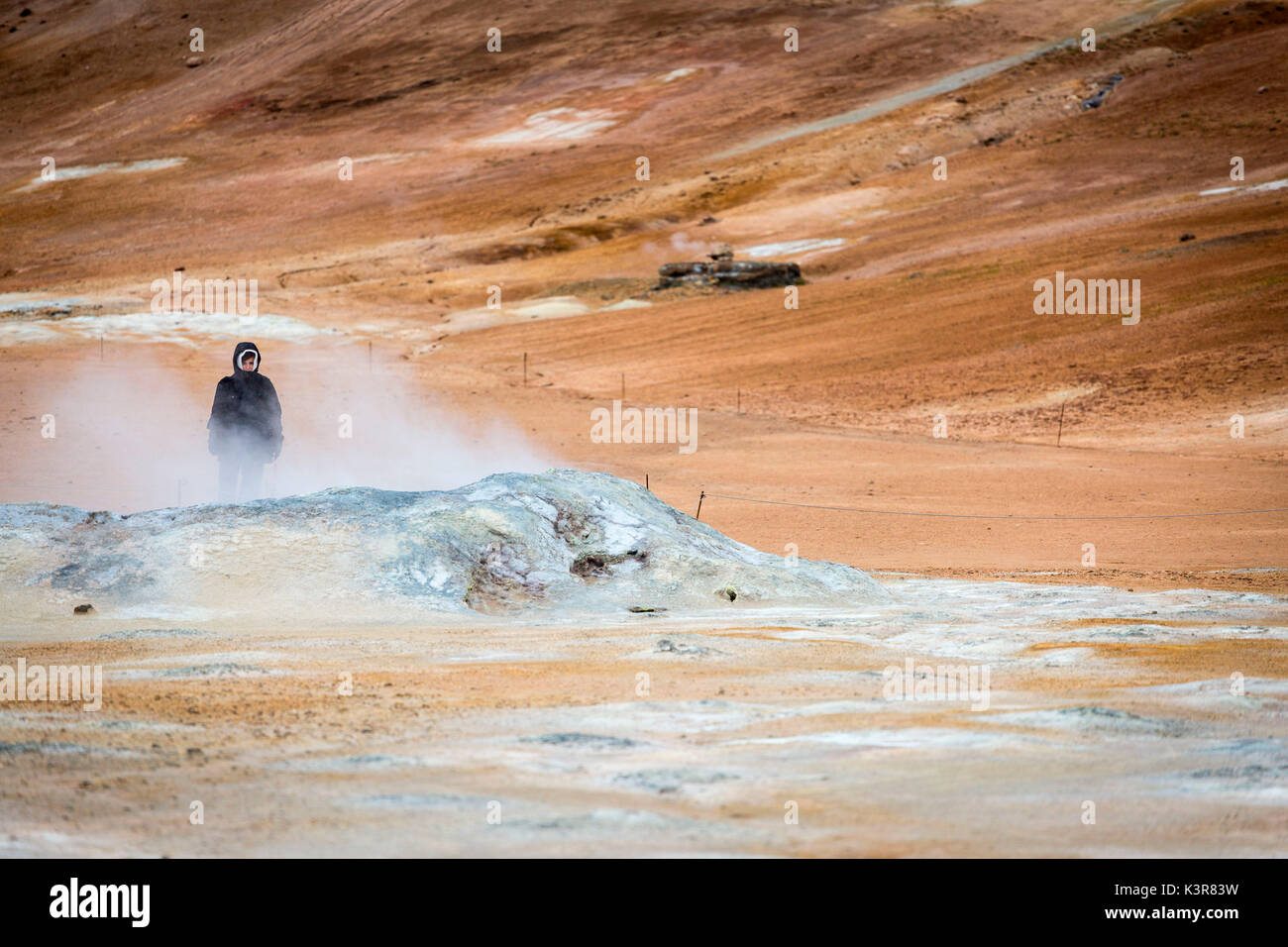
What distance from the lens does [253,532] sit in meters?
8.89

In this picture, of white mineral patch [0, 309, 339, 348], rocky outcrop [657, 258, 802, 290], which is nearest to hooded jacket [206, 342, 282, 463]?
white mineral patch [0, 309, 339, 348]

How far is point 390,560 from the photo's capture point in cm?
892

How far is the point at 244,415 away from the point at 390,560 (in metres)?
2.80

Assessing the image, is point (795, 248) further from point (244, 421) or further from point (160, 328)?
point (244, 421)

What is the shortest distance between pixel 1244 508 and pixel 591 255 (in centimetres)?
2814

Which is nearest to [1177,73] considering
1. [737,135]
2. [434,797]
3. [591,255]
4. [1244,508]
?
[737,135]

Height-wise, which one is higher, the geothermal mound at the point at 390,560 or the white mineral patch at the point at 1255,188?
the white mineral patch at the point at 1255,188

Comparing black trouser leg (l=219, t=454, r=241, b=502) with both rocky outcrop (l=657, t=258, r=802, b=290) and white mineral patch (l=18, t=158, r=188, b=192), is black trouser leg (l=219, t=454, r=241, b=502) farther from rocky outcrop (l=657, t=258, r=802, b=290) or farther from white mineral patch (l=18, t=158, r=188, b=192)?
white mineral patch (l=18, t=158, r=188, b=192)

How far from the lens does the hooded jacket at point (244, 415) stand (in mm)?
10852

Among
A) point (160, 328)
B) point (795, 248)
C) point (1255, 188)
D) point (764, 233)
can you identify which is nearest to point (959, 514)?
point (160, 328)

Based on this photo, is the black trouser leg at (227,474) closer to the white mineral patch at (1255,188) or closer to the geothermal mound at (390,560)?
the geothermal mound at (390,560)

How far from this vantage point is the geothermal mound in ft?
27.8

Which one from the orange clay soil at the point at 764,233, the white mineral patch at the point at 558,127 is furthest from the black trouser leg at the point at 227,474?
the white mineral patch at the point at 558,127

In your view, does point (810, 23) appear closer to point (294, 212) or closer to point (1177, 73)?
point (1177, 73)
